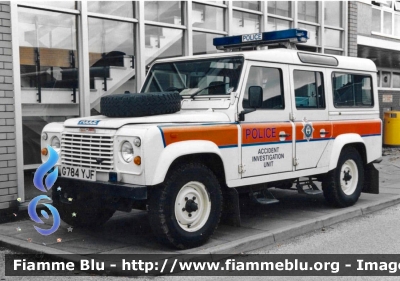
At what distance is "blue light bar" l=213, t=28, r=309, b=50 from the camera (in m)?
7.72

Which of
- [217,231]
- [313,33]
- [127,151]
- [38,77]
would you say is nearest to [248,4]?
[313,33]

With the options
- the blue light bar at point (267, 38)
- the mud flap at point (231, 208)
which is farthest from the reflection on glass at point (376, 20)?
the mud flap at point (231, 208)

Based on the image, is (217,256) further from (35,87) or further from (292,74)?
(35,87)

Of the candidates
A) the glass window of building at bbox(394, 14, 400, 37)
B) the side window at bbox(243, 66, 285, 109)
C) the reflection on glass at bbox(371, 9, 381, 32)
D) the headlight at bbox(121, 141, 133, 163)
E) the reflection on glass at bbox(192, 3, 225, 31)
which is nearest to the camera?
the headlight at bbox(121, 141, 133, 163)

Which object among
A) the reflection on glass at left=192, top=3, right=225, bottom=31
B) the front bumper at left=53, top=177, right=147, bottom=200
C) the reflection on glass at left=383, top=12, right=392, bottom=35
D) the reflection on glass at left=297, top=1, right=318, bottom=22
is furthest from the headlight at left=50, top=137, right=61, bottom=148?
the reflection on glass at left=383, top=12, right=392, bottom=35

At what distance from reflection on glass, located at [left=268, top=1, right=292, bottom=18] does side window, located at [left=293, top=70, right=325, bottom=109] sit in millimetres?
4943

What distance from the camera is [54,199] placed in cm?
660

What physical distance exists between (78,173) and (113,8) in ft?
13.5

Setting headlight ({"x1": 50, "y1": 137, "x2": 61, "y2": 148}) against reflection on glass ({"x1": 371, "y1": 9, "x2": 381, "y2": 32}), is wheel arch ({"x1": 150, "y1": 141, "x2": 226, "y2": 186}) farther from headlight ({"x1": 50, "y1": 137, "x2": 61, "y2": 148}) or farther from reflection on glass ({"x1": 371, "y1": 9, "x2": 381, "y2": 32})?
reflection on glass ({"x1": 371, "y1": 9, "x2": 381, "y2": 32})

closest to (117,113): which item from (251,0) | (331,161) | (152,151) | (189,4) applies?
(152,151)

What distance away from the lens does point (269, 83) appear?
7.20 metres

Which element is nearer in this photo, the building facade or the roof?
the roof

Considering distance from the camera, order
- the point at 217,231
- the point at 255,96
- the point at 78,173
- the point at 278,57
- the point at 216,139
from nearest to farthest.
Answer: the point at 78,173
the point at 216,139
the point at 255,96
the point at 217,231
the point at 278,57

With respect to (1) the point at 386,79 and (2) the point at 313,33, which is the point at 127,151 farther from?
(1) the point at 386,79
